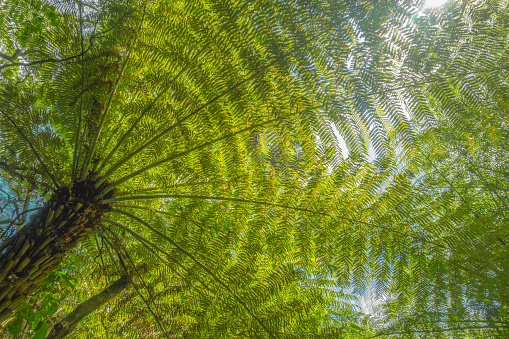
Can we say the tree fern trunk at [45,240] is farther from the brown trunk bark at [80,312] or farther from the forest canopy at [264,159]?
the brown trunk bark at [80,312]

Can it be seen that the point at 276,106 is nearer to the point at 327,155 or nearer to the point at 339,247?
the point at 327,155

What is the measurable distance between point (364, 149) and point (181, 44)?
1.38 metres

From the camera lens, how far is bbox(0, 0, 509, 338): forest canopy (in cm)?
117

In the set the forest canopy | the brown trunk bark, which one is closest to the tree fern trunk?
the forest canopy

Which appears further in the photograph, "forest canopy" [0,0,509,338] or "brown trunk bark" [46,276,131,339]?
"brown trunk bark" [46,276,131,339]

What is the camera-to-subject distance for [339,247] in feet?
5.85

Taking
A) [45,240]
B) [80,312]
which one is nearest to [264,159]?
[45,240]

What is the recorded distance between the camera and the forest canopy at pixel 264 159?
1.17 metres

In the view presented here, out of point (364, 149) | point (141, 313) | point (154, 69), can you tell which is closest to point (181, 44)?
point (154, 69)

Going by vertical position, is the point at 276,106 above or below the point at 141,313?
above

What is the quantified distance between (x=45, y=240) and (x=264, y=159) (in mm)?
1279

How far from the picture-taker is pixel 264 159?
1.70 m

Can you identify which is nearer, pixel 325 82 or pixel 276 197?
pixel 325 82

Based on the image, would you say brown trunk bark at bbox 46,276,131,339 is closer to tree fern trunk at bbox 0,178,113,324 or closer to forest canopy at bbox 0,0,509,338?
forest canopy at bbox 0,0,509,338
